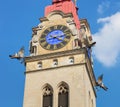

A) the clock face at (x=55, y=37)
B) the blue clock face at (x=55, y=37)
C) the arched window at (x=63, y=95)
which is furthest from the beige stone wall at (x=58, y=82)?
the blue clock face at (x=55, y=37)

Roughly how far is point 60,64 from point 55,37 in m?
2.68

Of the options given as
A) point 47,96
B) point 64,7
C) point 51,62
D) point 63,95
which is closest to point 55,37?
point 51,62

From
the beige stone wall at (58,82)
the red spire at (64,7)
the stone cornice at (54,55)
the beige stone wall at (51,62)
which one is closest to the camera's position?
the beige stone wall at (58,82)

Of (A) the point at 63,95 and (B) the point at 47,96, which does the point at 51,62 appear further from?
(A) the point at 63,95

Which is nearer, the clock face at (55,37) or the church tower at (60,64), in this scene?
the church tower at (60,64)

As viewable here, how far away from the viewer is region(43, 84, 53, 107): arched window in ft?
124

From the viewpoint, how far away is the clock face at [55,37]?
40438mm

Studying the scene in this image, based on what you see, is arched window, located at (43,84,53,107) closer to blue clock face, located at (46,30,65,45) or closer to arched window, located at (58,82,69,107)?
arched window, located at (58,82,69,107)

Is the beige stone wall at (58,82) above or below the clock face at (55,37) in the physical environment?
below

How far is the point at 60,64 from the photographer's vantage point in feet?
129

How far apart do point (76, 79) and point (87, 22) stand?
735 centimetres

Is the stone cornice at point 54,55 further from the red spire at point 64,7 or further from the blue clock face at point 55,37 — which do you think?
the red spire at point 64,7

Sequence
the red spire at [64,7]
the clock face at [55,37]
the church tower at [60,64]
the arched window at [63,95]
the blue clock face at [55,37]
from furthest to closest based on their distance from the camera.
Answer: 1. the red spire at [64,7]
2. the blue clock face at [55,37]
3. the clock face at [55,37]
4. the church tower at [60,64]
5. the arched window at [63,95]

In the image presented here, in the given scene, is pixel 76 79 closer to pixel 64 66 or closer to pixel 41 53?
pixel 64 66
